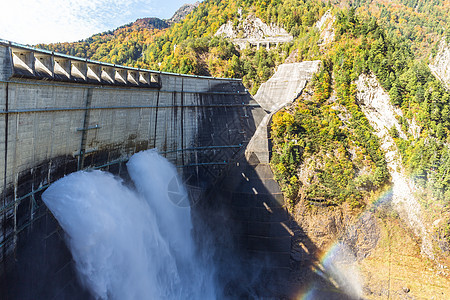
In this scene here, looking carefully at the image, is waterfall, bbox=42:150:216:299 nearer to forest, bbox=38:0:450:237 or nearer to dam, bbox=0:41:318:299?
dam, bbox=0:41:318:299

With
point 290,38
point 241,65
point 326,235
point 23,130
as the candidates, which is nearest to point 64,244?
point 23,130

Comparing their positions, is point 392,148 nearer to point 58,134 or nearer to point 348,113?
point 348,113

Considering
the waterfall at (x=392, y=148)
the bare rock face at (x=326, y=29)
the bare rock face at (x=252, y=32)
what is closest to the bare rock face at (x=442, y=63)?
the bare rock face at (x=326, y=29)

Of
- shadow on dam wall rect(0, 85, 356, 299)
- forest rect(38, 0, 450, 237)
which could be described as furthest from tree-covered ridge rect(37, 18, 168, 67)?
shadow on dam wall rect(0, 85, 356, 299)

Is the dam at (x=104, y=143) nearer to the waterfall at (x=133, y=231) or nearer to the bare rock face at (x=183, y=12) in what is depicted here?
the waterfall at (x=133, y=231)

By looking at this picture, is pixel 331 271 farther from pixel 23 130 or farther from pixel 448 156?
pixel 23 130

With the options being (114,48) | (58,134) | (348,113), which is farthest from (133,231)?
(114,48)
